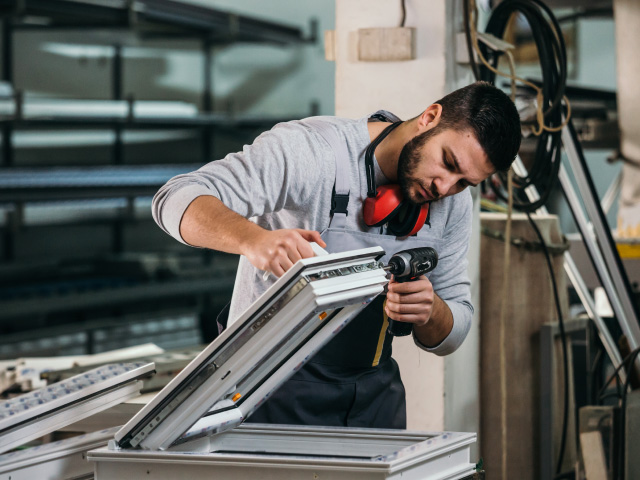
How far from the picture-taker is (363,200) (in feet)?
5.44

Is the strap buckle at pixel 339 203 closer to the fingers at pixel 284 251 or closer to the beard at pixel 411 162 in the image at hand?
the beard at pixel 411 162

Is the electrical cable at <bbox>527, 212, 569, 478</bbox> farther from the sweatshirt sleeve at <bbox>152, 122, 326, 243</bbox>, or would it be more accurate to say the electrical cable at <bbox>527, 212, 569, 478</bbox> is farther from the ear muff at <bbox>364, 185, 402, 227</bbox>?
the sweatshirt sleeve at <bbox>152, 122, 326, 243</bbox>

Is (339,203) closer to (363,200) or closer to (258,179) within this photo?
(363,200)

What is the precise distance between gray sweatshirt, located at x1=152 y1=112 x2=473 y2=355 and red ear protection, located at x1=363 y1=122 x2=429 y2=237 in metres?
0.02

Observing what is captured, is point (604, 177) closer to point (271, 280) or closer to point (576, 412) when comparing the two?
point (576, 412)

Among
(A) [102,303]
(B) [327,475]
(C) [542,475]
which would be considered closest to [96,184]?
(A) [102,303]

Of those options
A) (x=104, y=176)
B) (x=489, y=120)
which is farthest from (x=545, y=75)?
(x=104, y=176)

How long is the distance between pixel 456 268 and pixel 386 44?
0.88 meters

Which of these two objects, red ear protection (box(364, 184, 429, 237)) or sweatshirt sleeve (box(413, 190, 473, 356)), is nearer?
red ear protection (box(364, 184, 429, 237))

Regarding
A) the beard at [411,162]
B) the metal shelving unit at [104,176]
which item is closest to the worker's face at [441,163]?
the beard at [411,162]

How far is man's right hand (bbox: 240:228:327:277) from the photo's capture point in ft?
3.94

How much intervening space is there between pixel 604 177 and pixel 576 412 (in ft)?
13.1

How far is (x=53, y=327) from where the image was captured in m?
4.17

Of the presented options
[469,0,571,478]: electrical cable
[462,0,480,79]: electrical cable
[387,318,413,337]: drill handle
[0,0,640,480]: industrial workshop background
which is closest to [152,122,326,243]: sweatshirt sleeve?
[387,318,413,337]: drill handle
